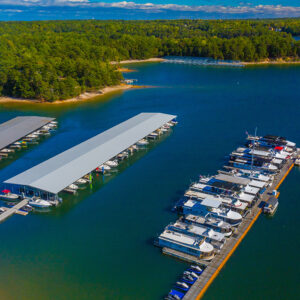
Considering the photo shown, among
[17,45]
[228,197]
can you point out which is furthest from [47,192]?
[17,45]

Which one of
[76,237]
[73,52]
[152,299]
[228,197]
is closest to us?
[152,299]

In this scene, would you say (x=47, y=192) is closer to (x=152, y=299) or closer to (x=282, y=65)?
(x=152, y=299)

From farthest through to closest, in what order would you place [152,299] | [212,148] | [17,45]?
[17,45], [212,148], [152,299]

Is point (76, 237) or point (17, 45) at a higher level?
point (17, 45)

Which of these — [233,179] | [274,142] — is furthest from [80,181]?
[274,142]

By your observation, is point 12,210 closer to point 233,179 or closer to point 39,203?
point 39,203

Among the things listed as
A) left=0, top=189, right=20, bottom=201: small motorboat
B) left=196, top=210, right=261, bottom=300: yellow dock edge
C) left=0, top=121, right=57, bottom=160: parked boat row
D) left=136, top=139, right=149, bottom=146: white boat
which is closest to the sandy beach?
Result: left=136, top=139, right=149, bottom=146: white boat

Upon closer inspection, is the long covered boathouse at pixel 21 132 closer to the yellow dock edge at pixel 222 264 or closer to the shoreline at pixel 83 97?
the shoreline at pixel 83 97

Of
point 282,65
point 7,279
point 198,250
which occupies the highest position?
point 282,65
